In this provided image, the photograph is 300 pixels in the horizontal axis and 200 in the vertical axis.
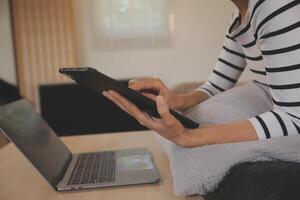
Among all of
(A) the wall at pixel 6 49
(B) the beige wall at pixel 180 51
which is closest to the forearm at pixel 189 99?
(B) the beige wall at pixel 180 51

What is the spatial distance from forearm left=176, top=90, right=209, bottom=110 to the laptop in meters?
0.17

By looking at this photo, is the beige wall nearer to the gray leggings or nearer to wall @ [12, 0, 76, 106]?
wall @ [12, 0, 76, 106]

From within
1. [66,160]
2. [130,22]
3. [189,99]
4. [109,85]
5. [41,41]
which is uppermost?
[130,22]

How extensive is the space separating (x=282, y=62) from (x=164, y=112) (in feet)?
0.82

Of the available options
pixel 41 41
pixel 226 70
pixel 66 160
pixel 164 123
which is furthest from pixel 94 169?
pixel 41 41

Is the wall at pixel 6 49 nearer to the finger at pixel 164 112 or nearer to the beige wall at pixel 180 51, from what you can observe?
the beige wall at pixel 180 51

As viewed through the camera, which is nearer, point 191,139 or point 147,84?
point 191,139

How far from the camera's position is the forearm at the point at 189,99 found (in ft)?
3.28

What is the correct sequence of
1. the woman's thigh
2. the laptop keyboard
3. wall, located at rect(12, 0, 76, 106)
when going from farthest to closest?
wall, located at rect(12, 0, 76, 106), the woman's thigh, the laptop keyboard

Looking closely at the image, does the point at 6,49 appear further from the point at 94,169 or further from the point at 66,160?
the point at 94,169

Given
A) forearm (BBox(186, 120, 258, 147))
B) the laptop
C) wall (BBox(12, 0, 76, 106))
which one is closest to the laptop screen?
the laptop

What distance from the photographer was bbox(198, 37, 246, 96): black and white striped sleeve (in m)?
1.09

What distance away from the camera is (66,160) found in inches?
33.1

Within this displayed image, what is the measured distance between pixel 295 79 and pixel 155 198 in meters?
0.34
